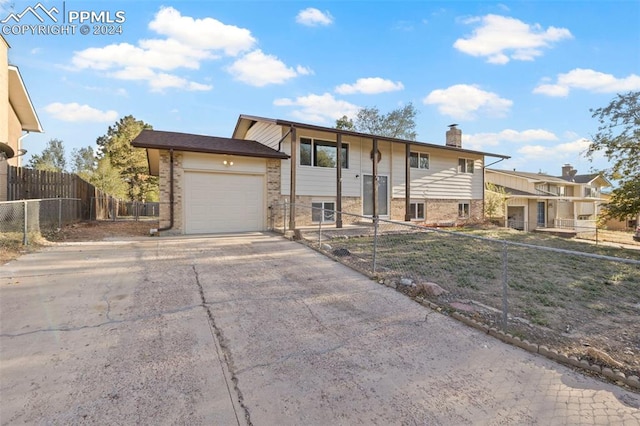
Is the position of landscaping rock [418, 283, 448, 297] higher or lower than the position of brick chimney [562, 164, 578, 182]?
lower

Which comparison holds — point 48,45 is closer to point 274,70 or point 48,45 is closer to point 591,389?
point 274,70

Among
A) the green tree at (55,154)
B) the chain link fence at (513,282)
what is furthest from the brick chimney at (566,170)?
the green tree at (55,154)

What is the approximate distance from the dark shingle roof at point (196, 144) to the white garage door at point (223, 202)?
0.91 metres

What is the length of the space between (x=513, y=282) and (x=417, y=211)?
9.67 m

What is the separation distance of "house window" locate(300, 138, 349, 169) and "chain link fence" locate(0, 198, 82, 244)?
810 cm

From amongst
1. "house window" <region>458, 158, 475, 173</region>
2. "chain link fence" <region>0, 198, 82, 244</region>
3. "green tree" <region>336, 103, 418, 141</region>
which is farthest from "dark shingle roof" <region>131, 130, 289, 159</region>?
"green tree" <region>336, 103, 418, 141</region>

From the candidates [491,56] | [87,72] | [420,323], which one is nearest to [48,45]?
[87,72]

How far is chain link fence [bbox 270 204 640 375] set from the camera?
3621mm

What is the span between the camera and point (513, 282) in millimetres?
5801

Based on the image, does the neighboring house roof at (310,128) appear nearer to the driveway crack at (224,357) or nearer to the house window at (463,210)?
the house window at (463,210)

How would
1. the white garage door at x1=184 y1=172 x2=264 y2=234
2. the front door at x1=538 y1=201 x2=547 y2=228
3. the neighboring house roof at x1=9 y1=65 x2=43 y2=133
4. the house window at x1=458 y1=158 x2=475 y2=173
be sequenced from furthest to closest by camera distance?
the front door at x1=538 y1=201 x2=547 y2=228
the house window at x1=458 y1=158 x2=475 y2=173
the neighboring house roof at x1=9 y1=65 x2=43 y2=133
the white garage door at x1=184 y1=172 x2=264 y2=234

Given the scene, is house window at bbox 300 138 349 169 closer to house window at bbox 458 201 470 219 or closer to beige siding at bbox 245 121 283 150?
beige siding at bbox 245 121 283 150

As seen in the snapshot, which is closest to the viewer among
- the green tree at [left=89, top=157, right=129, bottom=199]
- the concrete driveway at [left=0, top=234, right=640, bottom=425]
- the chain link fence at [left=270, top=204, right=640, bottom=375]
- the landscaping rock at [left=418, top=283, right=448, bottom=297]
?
the concrete driveway at [left=0, top=234, right=640, bottom=425]

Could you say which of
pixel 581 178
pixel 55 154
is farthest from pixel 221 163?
pixel 55 154
